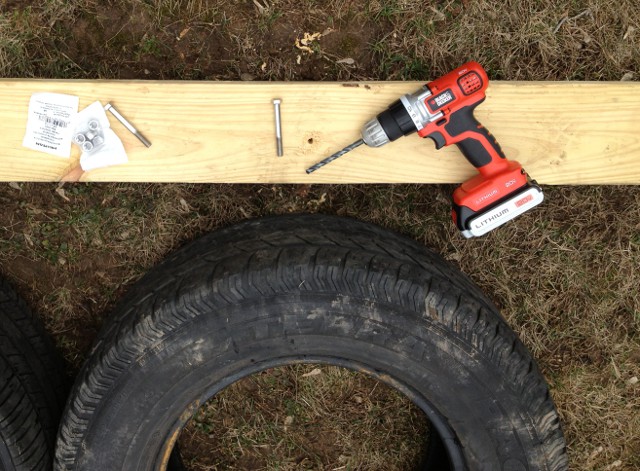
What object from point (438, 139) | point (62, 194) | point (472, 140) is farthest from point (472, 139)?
point (62, 194)

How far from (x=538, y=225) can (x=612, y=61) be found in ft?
2.35

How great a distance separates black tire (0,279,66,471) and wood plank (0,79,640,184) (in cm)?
65

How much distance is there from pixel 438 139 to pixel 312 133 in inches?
17.4

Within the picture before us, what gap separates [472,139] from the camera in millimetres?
1889

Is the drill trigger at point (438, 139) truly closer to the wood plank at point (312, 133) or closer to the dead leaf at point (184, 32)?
the wood plank at point (312, 133)

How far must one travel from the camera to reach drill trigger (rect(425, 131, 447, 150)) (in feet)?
6.19

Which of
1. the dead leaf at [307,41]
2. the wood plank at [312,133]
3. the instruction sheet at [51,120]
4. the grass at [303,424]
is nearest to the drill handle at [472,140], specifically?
the wood plank at [312,133]

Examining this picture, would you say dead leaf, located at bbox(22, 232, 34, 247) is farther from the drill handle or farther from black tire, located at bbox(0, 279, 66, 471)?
the drill handle

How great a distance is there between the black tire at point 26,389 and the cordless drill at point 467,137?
146 centimetres

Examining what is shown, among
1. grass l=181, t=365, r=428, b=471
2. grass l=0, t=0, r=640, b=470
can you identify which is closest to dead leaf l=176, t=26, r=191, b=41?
grass l=0, t=0, r=640, b=470

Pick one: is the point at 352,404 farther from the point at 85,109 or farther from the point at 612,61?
the point at 612,61

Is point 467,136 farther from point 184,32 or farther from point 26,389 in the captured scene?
point 26,389

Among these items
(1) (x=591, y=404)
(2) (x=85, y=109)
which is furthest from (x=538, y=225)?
(2) (x=85, y=109)

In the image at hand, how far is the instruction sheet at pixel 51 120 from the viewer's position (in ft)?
6.47
